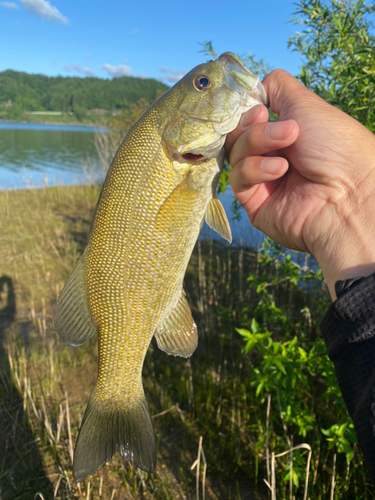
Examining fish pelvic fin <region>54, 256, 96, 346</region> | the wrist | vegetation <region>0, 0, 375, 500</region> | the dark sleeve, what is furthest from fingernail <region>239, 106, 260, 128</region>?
vegetation <region>0, 0, 375, 500</region>

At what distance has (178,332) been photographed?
1.96 m

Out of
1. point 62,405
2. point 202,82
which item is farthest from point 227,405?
point 202,82

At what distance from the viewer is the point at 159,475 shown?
335 centimetres

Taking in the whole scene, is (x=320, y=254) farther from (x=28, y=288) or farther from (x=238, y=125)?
(x=28, y=288)

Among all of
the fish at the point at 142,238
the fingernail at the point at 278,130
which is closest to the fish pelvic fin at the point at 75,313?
the fish at the point at 142,238

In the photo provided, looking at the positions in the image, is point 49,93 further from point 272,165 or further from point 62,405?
point 272,165

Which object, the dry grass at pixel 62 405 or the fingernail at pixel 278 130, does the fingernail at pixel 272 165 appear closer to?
the fingernail at pixel 278 130

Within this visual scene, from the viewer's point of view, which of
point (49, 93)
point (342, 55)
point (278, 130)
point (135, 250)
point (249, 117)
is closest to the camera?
point (278, 130)

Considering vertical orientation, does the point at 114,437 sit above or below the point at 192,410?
above

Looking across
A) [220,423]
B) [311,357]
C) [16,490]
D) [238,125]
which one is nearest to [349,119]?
[238,125]

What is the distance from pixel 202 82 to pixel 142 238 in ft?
2.94

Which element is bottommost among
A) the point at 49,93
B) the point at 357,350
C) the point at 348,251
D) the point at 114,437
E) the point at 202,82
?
the point at 114,437

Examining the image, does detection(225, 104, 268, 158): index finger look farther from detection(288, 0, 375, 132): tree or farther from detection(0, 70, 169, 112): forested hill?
detection(0, 70, 169, 112): forested hill

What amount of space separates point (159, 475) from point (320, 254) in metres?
2.81
